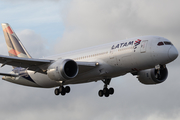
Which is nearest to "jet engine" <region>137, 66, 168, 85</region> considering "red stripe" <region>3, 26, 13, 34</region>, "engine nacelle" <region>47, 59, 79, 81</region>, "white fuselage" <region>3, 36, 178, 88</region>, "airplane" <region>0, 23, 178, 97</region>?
"airplane" <region>0, 23, 178, 97</region>

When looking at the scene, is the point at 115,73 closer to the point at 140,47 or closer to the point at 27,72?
the point at 140,47

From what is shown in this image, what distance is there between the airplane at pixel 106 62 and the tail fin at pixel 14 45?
5.79 meters

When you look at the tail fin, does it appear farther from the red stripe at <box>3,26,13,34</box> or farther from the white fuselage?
the white fuselage

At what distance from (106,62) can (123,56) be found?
222 centimetres

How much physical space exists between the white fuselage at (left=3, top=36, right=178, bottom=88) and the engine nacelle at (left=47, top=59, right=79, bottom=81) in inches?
76.9

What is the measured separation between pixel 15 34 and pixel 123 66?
20886 millimetres

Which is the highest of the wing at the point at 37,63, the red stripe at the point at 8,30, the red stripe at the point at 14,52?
the red stripe at the point at 8,30

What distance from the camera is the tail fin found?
49469 mm

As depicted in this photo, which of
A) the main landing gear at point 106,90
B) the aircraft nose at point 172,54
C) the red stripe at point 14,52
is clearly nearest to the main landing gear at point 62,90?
the main landing gear at point 106,90

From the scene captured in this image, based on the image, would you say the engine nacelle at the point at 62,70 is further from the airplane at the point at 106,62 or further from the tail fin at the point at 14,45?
the tail fin at the point at 14,45

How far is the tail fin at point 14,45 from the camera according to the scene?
162ft

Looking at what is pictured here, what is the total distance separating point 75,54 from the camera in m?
41.5

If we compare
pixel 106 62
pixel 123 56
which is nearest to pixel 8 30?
pixel 106 62

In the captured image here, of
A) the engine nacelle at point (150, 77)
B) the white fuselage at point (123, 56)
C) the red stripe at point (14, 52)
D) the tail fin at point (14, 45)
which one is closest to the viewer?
the white fuselage at point (123, 56)
